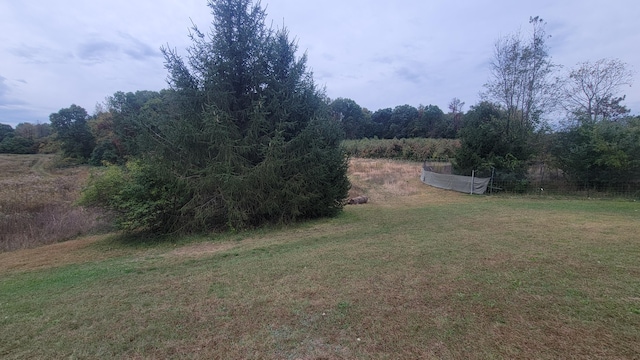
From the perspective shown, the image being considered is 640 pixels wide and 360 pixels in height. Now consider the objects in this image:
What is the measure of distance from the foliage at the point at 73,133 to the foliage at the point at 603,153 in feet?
191

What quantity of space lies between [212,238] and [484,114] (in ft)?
64.9

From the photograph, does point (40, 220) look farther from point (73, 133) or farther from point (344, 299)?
point (73, 133)

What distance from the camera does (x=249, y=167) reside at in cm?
985

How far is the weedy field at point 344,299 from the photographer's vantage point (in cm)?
279

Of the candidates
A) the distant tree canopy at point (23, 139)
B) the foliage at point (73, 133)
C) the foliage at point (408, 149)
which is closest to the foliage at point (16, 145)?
Result: the distant tree canopy at point (23, 139)

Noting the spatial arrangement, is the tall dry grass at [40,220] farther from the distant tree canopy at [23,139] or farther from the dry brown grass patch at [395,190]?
the distant tree canopy at [23,139]

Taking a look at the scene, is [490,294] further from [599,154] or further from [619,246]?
[599,154]

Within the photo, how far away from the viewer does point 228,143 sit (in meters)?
9.61

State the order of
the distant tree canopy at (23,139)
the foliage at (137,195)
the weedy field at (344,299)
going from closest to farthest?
the weedy field at (344,299) < the foliage at (137,195) < the distant tree canopy at (23,139)

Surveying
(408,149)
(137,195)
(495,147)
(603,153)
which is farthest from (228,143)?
(408,149)

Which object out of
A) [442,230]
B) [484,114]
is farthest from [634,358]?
[484,114]

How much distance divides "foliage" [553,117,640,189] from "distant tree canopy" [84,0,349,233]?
15039 mm

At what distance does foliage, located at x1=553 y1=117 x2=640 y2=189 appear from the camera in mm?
15141

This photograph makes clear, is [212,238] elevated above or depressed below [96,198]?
below
